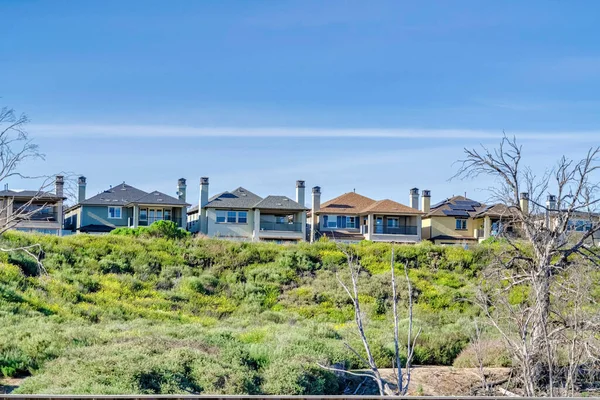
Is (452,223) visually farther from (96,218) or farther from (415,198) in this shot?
(96,218)

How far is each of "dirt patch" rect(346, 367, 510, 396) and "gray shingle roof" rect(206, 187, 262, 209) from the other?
35778 millimetres

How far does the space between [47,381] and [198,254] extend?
23465 millimetres

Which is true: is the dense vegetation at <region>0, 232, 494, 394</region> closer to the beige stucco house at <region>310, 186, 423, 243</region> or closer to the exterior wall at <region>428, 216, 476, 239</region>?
the beige stucco house at <region>310, 186, 423, 243</region>

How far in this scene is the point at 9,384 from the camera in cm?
1523

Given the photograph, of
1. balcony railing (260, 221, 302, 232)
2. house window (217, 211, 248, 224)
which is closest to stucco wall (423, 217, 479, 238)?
balcony railing (260, 221, 302, 232)

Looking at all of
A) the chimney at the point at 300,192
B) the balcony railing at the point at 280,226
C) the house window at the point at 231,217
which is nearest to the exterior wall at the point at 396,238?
the balcony railing at the point at 280,226

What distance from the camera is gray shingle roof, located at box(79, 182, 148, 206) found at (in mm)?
54125

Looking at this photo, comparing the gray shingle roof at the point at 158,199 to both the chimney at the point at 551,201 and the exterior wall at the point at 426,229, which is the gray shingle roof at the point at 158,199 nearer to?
the exterior wall at the point at 426,229

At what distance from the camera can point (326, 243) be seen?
131 ft

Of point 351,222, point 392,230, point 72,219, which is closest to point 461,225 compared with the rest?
point 392,230

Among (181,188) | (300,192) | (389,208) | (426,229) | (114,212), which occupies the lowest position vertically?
(426,229)

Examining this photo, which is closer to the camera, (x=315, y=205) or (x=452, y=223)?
(x=315, y=205)

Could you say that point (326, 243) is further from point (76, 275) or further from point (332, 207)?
point (332, 207)

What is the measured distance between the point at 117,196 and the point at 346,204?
17.2 m
